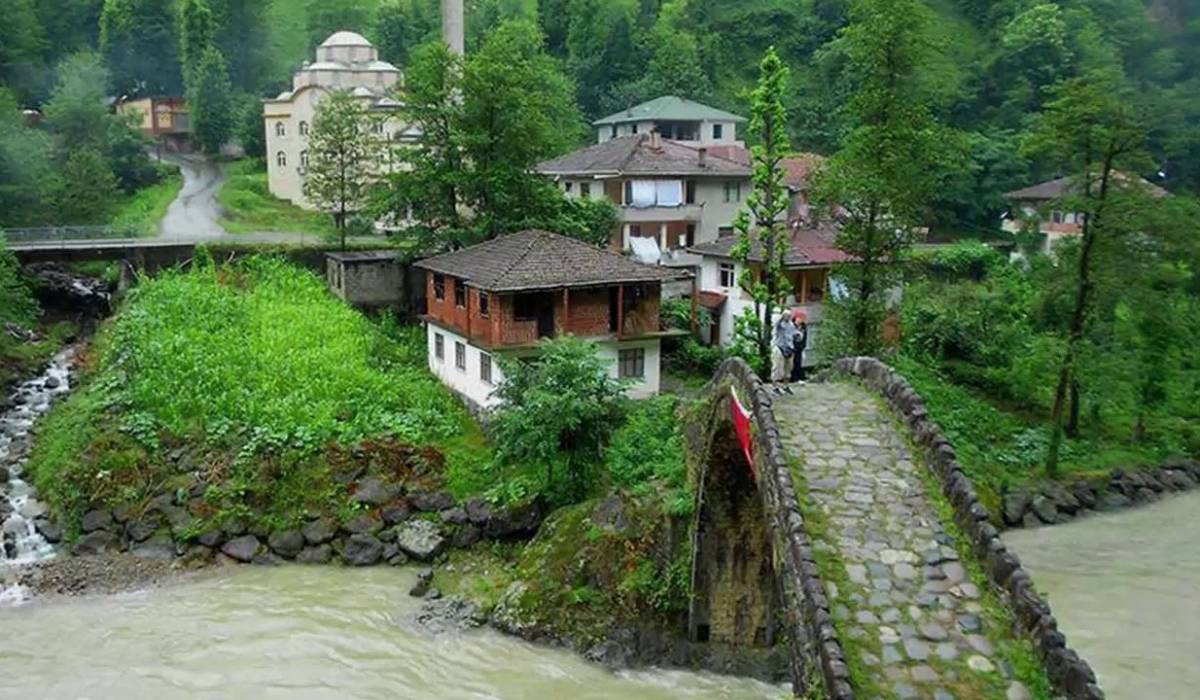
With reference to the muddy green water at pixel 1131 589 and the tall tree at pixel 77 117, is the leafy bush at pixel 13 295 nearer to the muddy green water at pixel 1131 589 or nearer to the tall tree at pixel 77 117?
the tall tree at pixel 77 117

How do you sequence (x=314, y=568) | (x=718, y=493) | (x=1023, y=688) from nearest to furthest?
(x=1023, y=688), (x=718, y=493), (x=314, y=568)

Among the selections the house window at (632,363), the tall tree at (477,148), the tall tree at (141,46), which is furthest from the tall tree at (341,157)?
the tall tree at (141,46)

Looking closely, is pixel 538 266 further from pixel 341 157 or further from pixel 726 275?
pixel 341 157

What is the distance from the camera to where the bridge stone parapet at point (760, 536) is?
1073cm

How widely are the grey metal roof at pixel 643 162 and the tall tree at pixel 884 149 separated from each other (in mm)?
17570

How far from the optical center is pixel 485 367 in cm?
3056

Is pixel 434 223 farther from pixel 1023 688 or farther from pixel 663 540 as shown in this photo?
pixel 1023 688

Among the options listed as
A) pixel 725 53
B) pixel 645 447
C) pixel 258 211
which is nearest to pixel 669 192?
pixel 645 447

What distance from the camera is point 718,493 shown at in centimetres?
1938

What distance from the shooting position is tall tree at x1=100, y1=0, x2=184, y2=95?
78.2 metres

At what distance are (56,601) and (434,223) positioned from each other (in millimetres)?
18875

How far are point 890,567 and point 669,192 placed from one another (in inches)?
1408

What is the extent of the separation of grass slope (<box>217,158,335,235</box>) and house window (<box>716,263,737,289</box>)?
18.7 meters

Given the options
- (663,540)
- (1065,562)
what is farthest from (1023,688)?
(1065,562)
